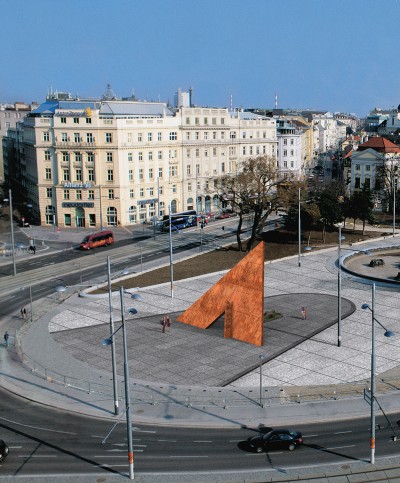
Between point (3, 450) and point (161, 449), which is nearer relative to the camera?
point (3, 450)

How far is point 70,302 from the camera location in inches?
2405

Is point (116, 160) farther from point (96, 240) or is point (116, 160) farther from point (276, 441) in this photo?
point (276, 441)

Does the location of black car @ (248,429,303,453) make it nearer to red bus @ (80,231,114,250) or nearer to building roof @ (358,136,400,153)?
red bus @ (80,231,114,250)

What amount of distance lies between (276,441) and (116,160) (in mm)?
72702

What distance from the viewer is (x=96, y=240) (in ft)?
281

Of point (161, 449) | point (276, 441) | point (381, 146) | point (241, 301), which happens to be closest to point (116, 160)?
point (381, 146)

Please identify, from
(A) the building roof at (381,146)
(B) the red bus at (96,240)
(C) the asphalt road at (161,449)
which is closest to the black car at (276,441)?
(C) the asphalt road at (161,449)

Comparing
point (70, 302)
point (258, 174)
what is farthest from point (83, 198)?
point (70, 302)

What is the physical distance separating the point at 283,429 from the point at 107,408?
11021 millimetres

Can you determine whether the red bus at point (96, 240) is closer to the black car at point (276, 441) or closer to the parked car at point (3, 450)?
the parked car at point (3, 450)

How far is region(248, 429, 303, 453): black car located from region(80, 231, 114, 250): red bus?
55.9 m

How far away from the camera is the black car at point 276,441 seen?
3212cm

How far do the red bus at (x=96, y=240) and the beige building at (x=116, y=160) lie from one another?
10.4 metres

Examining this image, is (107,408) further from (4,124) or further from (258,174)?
(4,124)
